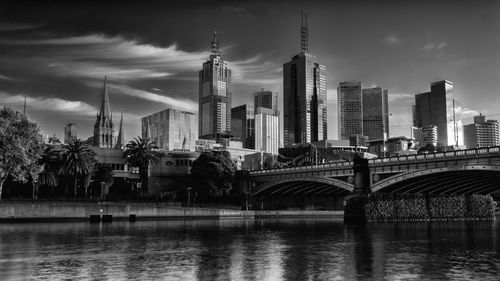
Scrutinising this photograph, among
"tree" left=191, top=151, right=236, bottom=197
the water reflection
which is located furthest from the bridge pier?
the water reflection

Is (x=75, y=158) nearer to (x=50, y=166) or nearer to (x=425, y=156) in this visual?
(x=50, y=166)

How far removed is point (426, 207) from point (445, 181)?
11211mm

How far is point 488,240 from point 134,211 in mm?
60851

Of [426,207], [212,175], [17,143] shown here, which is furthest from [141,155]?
[426,207]

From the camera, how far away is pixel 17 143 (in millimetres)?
83062

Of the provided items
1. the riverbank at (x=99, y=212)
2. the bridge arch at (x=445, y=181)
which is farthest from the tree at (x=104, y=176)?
the bridge arch at (x=445, y=181)

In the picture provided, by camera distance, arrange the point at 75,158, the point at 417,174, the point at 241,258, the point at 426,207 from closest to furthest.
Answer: the point at 241,258 < the point at 417,174 < the point at 426,207 < the point at 75,158

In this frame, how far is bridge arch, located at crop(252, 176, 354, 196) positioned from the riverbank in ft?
60.6

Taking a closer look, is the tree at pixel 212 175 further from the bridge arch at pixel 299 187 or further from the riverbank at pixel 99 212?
the riverbank at pixel 99 212

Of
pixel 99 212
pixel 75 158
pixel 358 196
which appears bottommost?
pixel 99 212

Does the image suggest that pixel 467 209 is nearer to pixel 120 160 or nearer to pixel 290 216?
pixel 290 216

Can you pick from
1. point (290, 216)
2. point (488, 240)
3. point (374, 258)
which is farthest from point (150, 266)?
point (290, 216)

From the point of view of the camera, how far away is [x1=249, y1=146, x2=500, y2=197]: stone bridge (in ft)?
271

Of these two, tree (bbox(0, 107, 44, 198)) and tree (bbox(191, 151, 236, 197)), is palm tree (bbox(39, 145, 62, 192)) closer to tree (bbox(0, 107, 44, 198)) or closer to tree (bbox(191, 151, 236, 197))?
tree (bbox(0, 107, 44, 198))
